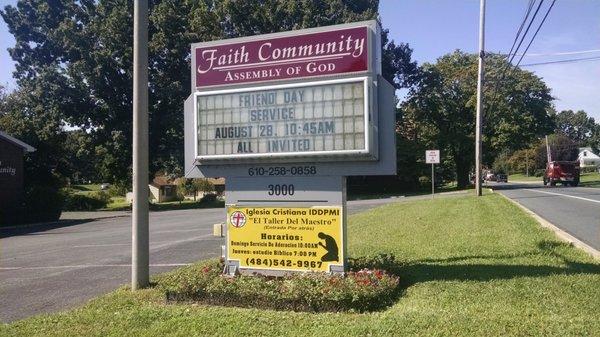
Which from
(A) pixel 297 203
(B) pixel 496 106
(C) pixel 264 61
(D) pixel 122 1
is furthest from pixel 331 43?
(B) pixel 496 106

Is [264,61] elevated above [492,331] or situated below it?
above

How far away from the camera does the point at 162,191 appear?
54531 mm

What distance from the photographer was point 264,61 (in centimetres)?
822

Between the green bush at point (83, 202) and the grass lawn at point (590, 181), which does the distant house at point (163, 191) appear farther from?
the grass lawn at point (590, 181)

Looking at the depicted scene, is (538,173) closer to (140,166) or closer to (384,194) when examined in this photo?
(384,194)

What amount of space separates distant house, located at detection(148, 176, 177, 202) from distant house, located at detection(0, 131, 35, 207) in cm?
2163

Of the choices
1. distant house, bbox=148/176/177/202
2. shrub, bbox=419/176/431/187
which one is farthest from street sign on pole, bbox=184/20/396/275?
distant house, bbox=148/176/177/202

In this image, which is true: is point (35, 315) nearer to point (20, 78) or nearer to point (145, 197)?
point (145, 197)

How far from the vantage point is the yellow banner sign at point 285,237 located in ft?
24.8

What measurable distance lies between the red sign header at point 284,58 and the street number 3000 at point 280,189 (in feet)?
5.20

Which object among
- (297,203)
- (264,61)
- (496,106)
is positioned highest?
(496,106)

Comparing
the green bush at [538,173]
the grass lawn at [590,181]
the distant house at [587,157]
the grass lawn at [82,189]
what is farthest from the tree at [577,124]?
the grass lawn at [82,189]

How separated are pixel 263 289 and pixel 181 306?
1.05 m

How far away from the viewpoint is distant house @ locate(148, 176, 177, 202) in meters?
53.9
